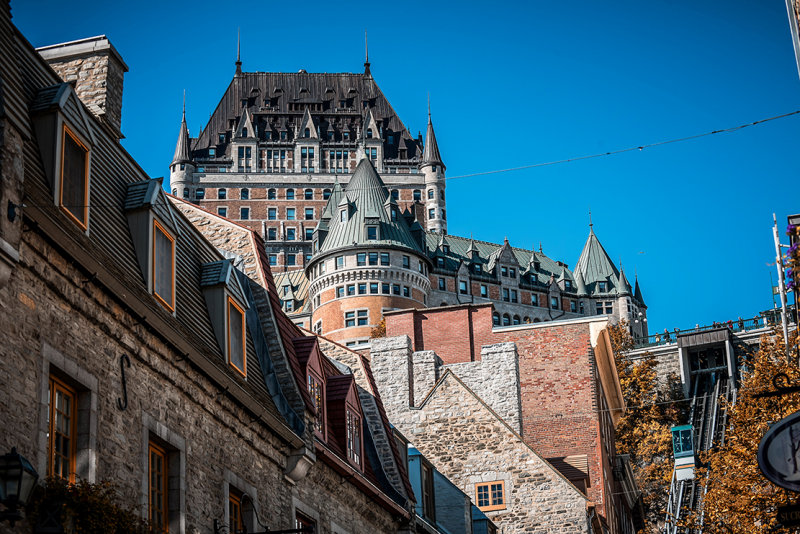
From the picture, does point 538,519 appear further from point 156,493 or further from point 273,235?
point 273,235

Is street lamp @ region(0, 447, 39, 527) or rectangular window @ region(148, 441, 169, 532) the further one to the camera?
rectangular window @ region(148, 441, 169, 532)

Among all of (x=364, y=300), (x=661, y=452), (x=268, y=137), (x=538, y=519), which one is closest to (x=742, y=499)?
(x=538, y=519)

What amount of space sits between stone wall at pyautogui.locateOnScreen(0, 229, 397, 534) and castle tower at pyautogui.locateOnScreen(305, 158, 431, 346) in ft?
298

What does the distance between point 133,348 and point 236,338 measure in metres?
4.41

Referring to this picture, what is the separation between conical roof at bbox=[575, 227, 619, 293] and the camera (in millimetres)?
143875

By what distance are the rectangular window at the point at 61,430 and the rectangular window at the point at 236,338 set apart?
5.08 meters

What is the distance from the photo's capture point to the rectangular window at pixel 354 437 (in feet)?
72.9

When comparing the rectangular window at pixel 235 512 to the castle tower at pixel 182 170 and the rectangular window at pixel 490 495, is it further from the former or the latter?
the castle tower at pixel 182 170

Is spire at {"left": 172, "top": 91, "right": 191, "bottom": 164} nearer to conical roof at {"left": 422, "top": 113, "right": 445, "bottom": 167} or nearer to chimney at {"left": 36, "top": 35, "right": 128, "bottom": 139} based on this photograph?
conical roof at {"left": 422, "top": 113, "right": 445, "bottom": 167}

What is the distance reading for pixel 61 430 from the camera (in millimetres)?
12141

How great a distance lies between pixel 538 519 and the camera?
114 ft

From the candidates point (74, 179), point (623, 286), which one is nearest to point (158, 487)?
point (74, 179)

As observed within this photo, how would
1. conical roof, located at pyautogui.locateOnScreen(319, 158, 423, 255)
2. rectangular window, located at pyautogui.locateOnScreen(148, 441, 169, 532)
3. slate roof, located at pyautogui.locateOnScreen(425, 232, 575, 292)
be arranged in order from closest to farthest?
rectangular window, located at pyautogui.locateOnScreen(148, 441, 169, 532)
conical roof, located at pyautogui.locateOnScreen(319, 158, 423, 255)
slate roof, located at pyautogui.locateOnScreen(425, 232, 575, 292)

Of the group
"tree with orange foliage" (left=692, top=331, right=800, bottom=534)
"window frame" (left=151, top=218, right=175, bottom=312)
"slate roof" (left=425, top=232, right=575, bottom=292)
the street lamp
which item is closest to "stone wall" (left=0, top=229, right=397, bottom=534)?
"window frame" (left=151, top=218, right=175, bottom=312)
